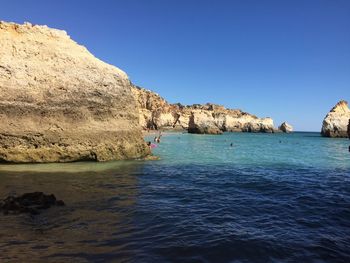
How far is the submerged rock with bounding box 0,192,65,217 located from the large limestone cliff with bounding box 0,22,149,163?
31.7 ft

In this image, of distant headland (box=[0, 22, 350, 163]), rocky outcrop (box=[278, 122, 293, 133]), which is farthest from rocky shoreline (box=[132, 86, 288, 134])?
distant headland (box=[0, 22, 350, 163])

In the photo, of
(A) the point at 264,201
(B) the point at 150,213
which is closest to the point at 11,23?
(B) the point at 150,213

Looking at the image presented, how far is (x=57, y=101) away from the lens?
811 inches

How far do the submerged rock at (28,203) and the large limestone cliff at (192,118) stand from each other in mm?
101618

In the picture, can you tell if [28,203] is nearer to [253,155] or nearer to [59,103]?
[59,103]

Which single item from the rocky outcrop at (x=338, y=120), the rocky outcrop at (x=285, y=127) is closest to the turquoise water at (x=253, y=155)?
the rocky outcrop at (x=338, y=120)

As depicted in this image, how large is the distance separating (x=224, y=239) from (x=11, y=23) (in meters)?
19.9

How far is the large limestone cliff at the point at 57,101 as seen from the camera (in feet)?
63.9

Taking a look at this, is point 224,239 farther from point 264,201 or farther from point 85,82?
point 85,82

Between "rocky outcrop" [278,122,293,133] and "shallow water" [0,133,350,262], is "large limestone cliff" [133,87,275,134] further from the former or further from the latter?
"shallow water" [0,133,350,262]

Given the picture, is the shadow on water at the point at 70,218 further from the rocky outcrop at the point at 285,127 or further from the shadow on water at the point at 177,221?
the rocky outcrop at the point at 285,127

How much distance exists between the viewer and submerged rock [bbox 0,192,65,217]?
9781mm

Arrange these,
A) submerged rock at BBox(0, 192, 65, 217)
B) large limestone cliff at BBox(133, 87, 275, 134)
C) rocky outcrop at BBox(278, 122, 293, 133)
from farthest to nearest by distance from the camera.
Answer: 1. rocky outcrop at BBox(278, 122, 293, 133)
2. large limestone cliff at BBox(133, 87, 275, 134)
3. submerged rock at BBox(0, 192, 65, 217)

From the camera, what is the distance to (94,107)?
2188cm
